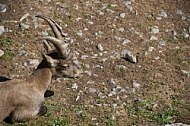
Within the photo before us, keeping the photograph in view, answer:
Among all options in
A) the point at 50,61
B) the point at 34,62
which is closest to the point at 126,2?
the point at 34,62

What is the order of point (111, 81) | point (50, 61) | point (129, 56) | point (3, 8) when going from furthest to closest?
1. point (3, 8)
2. point (129, 56)
3. point (111, 81)
4. point (50, 61)

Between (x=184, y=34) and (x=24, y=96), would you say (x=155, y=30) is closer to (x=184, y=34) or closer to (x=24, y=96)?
(x=184, y=34)

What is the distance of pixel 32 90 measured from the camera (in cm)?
1072

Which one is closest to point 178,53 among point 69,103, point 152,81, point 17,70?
point 152,81

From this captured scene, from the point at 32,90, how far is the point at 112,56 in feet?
10.4

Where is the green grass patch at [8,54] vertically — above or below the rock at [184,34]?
below

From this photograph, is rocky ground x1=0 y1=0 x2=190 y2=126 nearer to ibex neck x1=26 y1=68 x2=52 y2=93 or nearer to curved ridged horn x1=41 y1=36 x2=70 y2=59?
ibex neck x1=26 y1=68 x2=52 y2=93

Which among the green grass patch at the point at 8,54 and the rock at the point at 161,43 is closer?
the green grass patch at the point at 8,54

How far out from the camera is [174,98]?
460 inches

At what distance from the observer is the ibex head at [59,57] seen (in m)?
10.2

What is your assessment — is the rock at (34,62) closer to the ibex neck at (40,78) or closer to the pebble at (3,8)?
the ibex neck at (40,78)

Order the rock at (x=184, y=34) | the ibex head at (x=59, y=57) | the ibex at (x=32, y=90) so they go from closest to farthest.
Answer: the ibex head at (x=59, y=57) < the ibex at (x=32, y=90) < the rock at (x=184, y=34)

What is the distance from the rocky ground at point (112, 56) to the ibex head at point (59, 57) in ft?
3.02

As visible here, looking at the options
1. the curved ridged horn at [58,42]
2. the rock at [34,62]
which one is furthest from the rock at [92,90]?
the rock at [34,62]
